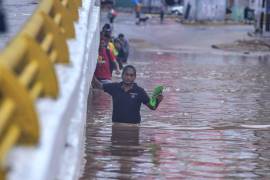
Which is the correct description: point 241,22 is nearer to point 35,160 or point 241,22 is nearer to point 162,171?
point 162,171

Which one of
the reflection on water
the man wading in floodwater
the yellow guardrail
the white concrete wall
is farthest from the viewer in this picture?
the man wading in floodwater

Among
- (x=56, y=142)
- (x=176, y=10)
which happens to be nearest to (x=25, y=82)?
(x=56, y=142)

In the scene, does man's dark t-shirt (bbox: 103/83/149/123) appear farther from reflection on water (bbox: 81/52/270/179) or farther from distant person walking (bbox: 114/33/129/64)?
distant person walking (bbox: 114/33/129/64)

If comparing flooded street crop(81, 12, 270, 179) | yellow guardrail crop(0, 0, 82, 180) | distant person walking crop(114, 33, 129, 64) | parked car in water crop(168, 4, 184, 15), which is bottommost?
flooded street crop(81, 12, 270, 179)

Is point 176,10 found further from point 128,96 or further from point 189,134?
point 128,96

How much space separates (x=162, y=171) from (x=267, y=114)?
23.1 feet

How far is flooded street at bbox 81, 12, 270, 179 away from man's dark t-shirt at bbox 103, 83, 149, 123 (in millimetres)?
279

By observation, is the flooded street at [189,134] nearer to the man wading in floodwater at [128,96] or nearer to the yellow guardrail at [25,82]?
the man wading in floodwater at [128,96]

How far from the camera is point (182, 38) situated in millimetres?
44938

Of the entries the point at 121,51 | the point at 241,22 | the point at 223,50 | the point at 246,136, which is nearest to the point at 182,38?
the point at 223,50

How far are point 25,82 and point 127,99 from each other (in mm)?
7519

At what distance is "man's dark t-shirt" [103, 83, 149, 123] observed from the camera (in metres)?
11.6

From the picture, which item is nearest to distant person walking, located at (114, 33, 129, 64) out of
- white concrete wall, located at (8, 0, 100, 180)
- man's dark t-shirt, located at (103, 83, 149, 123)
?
man's dark t-shirt, located at (103, 83, 149, 123)

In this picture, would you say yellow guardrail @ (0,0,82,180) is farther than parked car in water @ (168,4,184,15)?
No
